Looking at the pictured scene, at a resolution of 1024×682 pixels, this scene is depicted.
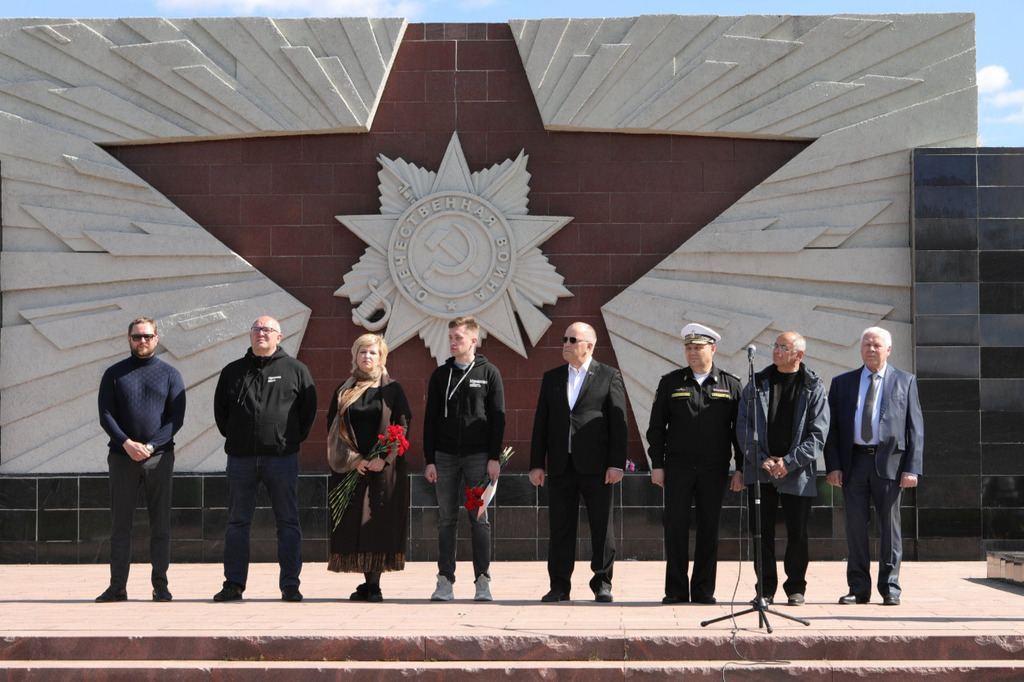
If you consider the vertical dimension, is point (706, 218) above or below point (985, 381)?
above

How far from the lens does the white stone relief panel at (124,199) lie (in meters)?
8.92

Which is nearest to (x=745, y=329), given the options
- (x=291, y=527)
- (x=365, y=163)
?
(x=365, y=163)

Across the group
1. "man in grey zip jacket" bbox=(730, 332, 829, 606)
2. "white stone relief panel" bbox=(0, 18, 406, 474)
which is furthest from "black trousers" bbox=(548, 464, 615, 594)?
"white stone relief panel" bbox=(0, 18, 406, 474)

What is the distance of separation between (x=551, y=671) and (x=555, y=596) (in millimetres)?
1525

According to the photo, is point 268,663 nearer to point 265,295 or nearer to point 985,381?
point 265,295

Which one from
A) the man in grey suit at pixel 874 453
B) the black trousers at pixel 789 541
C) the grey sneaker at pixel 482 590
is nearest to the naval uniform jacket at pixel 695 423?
the black trousers at pixel 789 541

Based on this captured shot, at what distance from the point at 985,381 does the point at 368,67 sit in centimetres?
488

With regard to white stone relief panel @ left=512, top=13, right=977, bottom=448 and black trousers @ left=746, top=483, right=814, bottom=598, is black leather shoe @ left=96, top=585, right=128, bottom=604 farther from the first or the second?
white stone relief panel @ left=512, top=13, right=977, bottom=448

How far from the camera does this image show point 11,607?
248 inches

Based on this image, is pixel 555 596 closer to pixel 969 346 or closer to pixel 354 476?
pixel 354 476

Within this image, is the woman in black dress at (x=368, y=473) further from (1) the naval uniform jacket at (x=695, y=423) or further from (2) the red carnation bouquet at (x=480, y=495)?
(1) the naval uniform jacket at (x=695, y=423)

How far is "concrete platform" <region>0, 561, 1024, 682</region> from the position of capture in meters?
4.90

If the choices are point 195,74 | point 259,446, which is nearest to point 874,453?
point 259,446

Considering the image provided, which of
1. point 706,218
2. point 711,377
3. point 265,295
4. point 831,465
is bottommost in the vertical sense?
point 831,465
